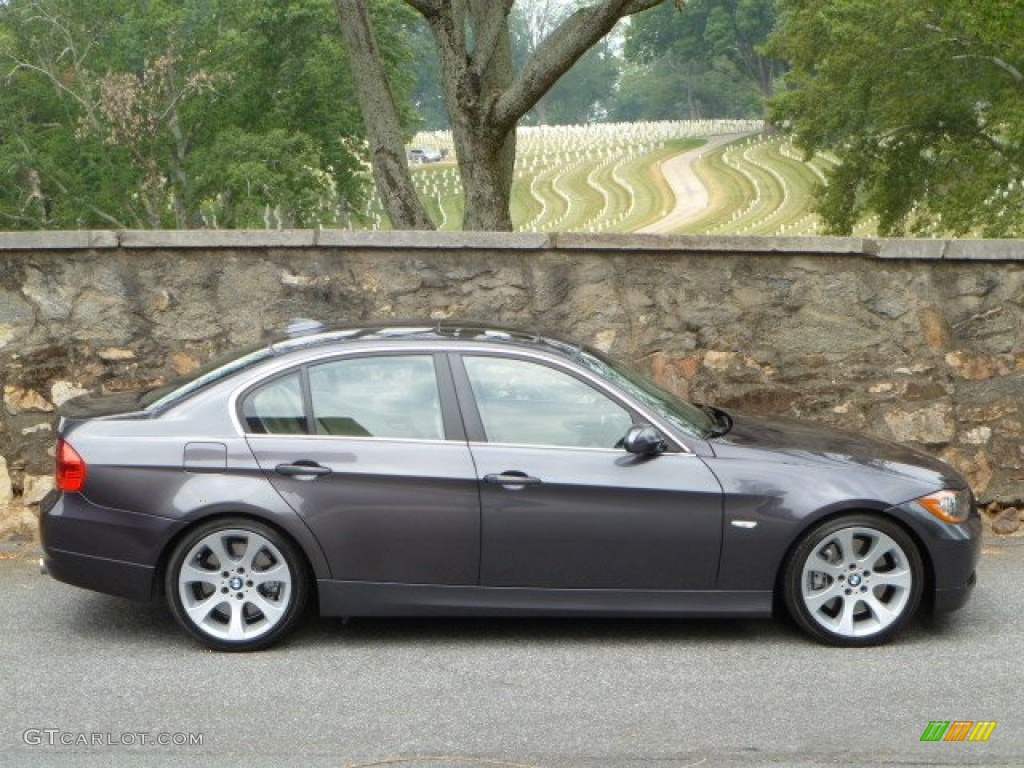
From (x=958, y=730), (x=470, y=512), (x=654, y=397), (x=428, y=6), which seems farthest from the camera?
(x=428, y=6)

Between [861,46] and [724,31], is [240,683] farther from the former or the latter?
[724,31]

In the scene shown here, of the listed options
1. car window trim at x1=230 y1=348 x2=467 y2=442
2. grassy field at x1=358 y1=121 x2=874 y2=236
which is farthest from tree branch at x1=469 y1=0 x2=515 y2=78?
grassy field at x1=358 y1=121 x2=874 y2=236

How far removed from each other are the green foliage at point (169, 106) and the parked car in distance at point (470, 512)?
121 feet

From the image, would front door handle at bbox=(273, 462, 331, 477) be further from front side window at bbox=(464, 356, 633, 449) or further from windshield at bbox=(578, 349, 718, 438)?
windshield at bbox=(578, 349, 718, 438)

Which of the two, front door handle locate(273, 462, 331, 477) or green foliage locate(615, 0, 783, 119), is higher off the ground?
green foliage locate(615, 0, 783, 119)

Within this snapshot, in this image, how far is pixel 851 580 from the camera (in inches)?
252

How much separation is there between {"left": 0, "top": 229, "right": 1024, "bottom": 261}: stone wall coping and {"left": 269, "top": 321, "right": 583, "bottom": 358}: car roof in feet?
6.44

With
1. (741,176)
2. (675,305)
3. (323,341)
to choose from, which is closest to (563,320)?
(675,305)

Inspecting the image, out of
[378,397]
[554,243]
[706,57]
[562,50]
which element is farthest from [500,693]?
[706,57]

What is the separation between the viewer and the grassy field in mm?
73812

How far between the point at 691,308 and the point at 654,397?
238 centimetres

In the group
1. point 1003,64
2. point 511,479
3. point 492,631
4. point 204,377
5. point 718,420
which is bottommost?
point 492,631

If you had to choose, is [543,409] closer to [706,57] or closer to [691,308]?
[691,308]

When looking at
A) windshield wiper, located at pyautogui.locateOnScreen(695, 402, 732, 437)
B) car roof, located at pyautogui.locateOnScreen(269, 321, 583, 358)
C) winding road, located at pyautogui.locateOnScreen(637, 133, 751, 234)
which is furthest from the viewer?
winding road, located at pyautogui.locateOnScreen(637, 133, 751, 234)
